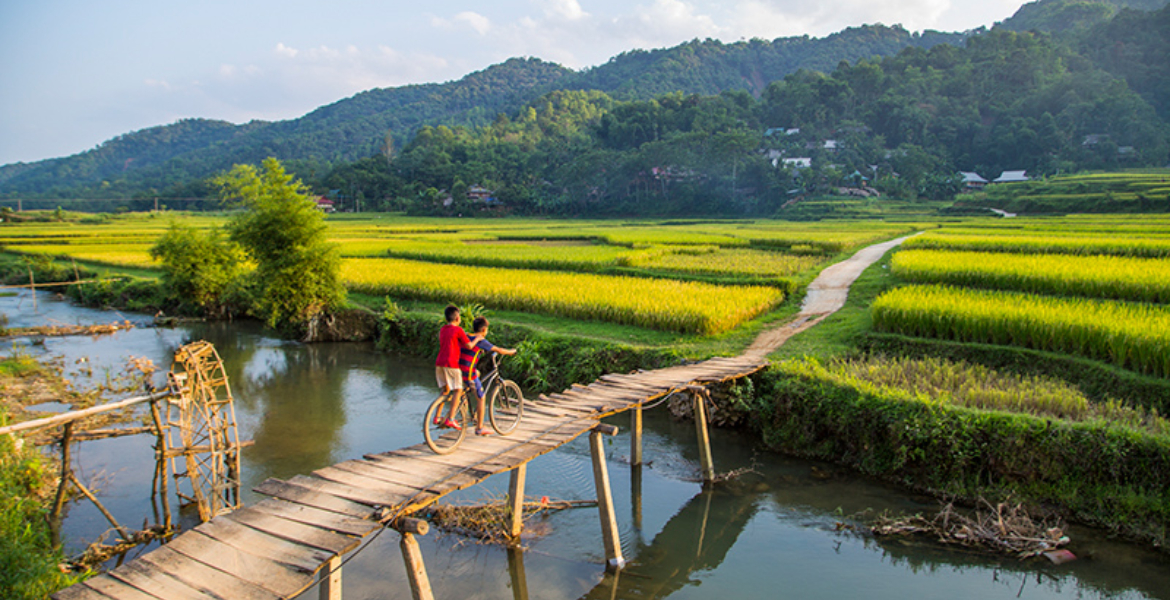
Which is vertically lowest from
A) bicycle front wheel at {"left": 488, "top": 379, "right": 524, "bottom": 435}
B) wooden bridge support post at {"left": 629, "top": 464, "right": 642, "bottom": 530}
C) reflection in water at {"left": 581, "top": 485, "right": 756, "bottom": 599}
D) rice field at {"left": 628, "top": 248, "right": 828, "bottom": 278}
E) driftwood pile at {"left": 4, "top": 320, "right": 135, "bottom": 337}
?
reflection in water at {"left": 581, "top": 485, "right": 756, "bottom": 599}

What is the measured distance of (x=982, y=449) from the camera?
25.9 ft

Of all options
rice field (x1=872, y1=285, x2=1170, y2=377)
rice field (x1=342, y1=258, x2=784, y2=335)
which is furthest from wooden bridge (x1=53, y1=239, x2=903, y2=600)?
rice field (x1=872, y1=285, x2=1170, y2=377)

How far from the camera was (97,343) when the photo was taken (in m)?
17.5

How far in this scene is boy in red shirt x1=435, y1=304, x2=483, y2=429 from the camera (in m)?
6.16

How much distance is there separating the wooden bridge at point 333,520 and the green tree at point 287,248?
37.1ft

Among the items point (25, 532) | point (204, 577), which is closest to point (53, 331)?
point (25, 532)

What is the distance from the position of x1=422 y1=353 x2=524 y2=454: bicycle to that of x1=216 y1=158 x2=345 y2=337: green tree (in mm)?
11703

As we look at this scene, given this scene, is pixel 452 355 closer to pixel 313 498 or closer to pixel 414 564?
pixel 313 498

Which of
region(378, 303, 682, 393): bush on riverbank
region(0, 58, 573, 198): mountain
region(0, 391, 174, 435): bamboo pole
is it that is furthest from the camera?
region(0, 58, 573, 198): mountain

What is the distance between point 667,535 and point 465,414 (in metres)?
2.92

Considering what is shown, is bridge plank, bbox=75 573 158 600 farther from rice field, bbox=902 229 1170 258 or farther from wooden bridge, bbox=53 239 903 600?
rice field, bbox=902 229 1170 258

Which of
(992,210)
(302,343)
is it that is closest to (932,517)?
(302,343)

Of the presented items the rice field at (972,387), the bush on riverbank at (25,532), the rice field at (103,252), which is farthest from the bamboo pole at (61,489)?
the rice field at (103,252)

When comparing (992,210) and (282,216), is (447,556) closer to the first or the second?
(282,216)
